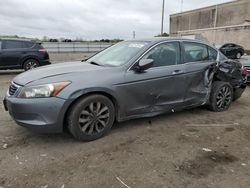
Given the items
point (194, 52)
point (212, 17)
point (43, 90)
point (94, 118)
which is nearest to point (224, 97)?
point (194, 52)

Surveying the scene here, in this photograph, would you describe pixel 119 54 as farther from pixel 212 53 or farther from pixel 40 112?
pixel 212 53

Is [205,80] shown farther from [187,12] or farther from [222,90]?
[187,12]

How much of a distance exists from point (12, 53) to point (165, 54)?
8057mm

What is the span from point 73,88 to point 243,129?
2998 millimetres

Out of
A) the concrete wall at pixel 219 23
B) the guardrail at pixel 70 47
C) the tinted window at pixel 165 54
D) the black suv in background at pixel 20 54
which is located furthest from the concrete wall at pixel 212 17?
the tinted window at pixel 165 54

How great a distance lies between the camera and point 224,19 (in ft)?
154

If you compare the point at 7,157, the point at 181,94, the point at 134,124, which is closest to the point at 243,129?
the point at 181,94

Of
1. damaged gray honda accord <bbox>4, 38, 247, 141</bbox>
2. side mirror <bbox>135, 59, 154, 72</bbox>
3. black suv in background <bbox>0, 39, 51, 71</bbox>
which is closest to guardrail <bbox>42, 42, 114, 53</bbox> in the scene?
black suv in background <bbox>0, 39, 51, 71</bbox>

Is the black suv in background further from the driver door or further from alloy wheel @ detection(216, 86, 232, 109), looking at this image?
alloy wheel @ detection(216, 86, 232, 109)

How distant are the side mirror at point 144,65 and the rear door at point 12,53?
799cm

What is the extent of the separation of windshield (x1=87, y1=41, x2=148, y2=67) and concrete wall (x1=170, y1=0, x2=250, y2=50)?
29170mm

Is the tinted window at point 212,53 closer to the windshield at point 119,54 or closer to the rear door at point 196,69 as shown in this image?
the rear door at point 196,69

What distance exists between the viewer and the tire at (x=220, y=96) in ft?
16.1

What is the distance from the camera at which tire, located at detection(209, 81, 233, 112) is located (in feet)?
16.1
